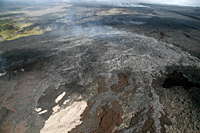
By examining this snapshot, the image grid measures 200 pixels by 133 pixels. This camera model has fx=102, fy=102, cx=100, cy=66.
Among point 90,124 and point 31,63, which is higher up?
point 31,63

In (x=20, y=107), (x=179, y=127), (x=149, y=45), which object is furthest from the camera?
(x=149, y=45)

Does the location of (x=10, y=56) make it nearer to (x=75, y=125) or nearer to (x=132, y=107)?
(x=75, y=125)

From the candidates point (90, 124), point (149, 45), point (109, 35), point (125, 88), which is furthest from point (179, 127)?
point (109, 35)

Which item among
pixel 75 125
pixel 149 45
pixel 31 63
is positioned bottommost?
pixel 75 125

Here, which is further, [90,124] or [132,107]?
[132,107]

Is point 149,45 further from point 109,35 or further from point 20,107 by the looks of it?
point 20,107

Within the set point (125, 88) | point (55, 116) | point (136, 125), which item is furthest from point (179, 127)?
point (55, 116)

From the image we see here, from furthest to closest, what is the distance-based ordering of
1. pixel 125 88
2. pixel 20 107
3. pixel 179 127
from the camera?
pixel 125 88 < pixel 20 107 < pixel 179 127
